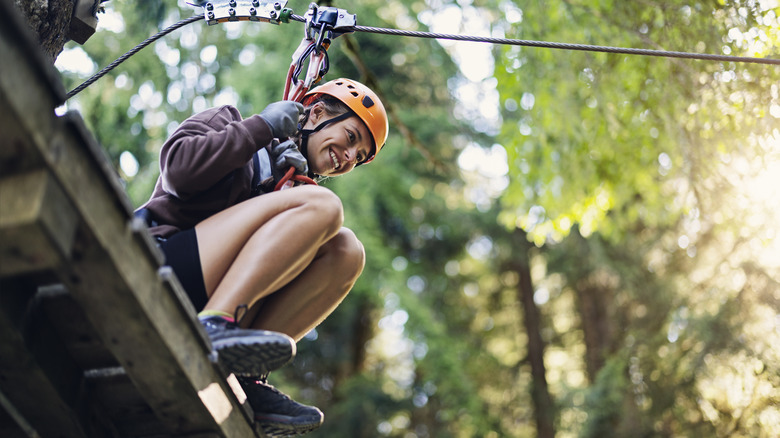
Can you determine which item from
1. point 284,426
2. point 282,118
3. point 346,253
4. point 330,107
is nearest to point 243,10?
point 330,107

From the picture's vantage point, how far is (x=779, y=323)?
7.48 metres

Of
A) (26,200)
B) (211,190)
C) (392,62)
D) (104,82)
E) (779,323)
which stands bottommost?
(779,323)

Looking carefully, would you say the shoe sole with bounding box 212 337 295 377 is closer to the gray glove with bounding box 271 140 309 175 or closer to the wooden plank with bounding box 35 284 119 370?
the wooden plank with bounding box 35 284 119 370

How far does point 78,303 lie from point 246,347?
1.48 ft

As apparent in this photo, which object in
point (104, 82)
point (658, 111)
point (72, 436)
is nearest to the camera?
point (72, 436)

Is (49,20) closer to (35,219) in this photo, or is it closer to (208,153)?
(208,153)

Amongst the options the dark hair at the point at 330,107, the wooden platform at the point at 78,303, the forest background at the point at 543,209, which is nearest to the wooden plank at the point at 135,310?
the wooden platform at the point at 78,303

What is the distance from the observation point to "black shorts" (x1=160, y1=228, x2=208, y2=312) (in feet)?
7.33

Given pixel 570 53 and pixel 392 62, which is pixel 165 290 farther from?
pixel 392 62

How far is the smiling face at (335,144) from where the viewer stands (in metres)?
2.71

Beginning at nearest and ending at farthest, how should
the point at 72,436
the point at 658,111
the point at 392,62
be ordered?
the point at 72,436 < the point at 658,111 < the point at 392,62

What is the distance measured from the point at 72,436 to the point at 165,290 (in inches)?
27.4

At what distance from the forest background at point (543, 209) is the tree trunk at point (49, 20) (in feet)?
6.46

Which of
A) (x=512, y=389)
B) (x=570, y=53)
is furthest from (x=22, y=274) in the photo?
(x=512, y=389)
